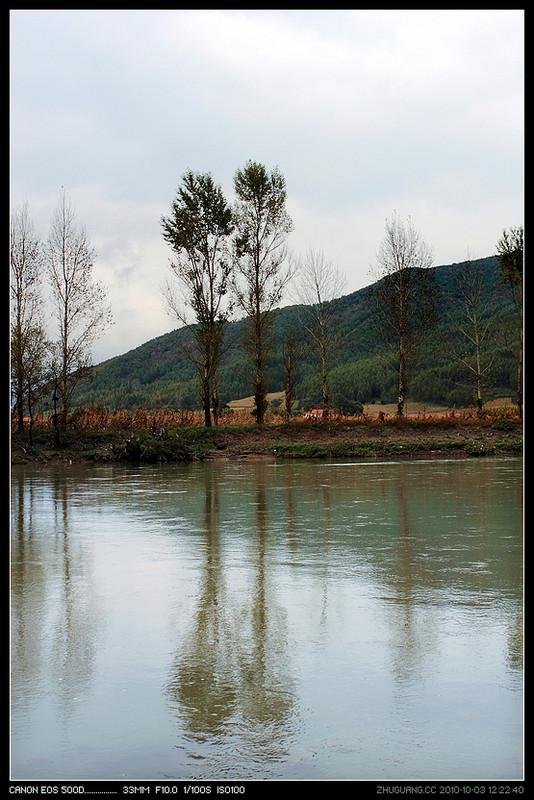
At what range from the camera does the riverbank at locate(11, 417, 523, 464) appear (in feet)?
90.1

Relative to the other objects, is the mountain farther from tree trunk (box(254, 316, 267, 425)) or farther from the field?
the field

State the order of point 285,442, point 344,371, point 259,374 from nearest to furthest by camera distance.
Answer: point 285,442 < point 259,374 < point 344,371

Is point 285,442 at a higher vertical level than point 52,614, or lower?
higher

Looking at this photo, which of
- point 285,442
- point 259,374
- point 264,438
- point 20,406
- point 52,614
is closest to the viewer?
point 52,614

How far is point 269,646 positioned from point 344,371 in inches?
2943

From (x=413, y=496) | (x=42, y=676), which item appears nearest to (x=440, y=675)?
(x=42, y=676)

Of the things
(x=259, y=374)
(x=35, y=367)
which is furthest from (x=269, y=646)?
(x=259, y=374)

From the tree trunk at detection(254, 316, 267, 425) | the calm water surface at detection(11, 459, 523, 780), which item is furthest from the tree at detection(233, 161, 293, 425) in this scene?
the calm water surface at detection(11, 459, 523, 780)

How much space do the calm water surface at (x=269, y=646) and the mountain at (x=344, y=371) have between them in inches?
1988

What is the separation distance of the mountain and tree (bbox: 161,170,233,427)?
24425 millimetres

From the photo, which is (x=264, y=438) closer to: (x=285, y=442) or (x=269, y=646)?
(x=285, y=442)

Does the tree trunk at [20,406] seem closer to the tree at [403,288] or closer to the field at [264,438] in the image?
the field at [264,438]

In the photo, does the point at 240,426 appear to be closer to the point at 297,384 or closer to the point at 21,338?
the point at 21,338

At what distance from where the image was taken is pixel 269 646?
5.75 m
